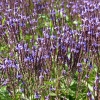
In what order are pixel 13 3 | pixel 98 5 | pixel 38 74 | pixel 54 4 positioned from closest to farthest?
pixel 38 74 < pixel 98 5 < pixel 13 3 < pixel 54 4

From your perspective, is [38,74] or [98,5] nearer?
[38,74]

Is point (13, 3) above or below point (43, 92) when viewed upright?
above

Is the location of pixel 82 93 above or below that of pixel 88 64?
below

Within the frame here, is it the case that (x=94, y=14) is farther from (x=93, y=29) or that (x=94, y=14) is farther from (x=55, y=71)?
(x=55, y=71)

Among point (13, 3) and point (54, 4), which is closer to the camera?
point (13, 3)

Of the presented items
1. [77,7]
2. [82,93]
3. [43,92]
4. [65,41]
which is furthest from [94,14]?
[43,92]

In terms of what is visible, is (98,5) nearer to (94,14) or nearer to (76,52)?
(94,14)

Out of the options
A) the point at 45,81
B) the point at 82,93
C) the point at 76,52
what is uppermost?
the point at 76,52

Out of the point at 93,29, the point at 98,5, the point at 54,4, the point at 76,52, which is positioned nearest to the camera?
the point at 76,52

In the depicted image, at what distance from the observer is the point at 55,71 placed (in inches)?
142

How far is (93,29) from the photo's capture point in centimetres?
392

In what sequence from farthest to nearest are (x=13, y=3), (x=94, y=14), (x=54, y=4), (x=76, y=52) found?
(x=54, y=4) → (x=13, y=3) → (x=94, y=14) → (x=76, y=52)

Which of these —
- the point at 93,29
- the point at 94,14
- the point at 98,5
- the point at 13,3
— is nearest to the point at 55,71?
the point at 93,29

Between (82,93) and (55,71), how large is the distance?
42cm
